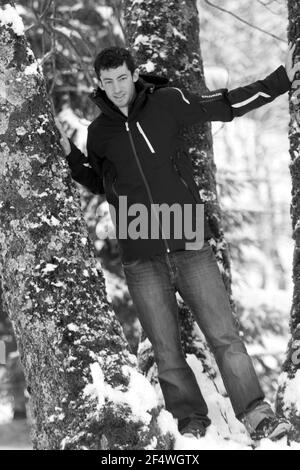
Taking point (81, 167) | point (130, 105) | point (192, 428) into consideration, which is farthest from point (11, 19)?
point (192, 428)

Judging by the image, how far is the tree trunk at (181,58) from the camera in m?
4.25

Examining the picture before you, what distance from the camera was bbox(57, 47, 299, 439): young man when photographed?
3.32m

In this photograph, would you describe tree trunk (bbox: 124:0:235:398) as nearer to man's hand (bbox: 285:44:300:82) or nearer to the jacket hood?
the jacket hood

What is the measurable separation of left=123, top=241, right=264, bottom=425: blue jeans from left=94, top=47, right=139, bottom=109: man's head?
0.85m

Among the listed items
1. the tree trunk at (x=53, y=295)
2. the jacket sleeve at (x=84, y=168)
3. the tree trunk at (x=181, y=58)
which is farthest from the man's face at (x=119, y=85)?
the tree trunk at (x=181, y=58)

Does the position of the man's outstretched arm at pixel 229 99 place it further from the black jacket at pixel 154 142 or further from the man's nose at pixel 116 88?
the man's nose at pixel 116 88

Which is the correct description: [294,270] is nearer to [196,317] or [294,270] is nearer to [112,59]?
[196,317]

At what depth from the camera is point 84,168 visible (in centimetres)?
354

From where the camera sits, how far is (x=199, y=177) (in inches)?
168

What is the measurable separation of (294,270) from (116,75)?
4.65 ft

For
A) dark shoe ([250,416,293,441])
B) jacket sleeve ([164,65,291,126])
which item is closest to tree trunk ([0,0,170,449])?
dark shoe ([250,416,293,441])

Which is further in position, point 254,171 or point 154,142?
point 254,171

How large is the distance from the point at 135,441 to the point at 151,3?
3036mm

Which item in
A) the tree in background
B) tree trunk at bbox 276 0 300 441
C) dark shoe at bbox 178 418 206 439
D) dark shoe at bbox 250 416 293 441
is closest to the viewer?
dark shoe at bbox 250 416 293 441
